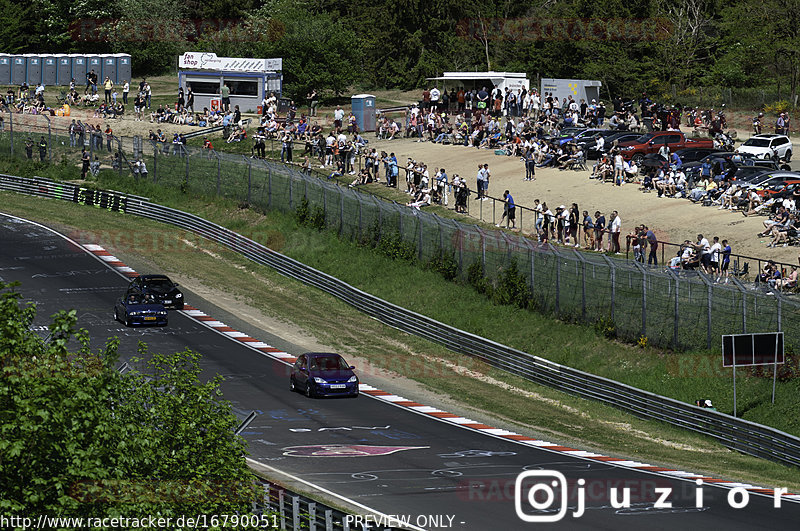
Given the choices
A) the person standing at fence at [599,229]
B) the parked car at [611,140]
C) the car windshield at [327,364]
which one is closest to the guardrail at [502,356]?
the car windshield at [327,364]

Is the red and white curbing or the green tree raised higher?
the green tree

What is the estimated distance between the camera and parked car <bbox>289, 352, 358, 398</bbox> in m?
31.7

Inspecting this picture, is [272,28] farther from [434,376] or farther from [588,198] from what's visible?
[434,376]

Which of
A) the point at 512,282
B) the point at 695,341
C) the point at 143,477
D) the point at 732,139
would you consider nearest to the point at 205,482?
the point at 143,477

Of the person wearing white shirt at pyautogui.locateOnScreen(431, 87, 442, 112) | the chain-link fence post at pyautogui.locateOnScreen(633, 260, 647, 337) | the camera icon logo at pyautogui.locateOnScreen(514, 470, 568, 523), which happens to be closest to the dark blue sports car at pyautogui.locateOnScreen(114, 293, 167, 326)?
the chain-link fence post at pyautogui.locateOnScreen(633, 260, 647, 337)

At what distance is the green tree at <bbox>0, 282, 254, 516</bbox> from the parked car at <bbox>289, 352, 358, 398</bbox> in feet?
51.3

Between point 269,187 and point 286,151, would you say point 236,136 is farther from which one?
point 269,187

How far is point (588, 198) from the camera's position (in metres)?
50.2

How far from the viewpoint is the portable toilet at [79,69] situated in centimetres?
7694

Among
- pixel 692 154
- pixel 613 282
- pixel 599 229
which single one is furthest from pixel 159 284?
pixel 692 154

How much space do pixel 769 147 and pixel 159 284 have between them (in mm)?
31387

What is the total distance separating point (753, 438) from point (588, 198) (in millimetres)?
22062

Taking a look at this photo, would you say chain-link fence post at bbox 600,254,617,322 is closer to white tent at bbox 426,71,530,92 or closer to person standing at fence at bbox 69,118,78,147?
white tent at bbox 426,71,530,92

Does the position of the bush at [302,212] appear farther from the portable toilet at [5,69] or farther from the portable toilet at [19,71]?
the portable toilet at [5,69]
